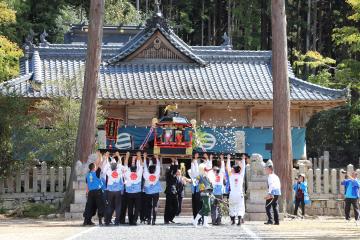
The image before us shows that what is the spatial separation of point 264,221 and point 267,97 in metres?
12.4

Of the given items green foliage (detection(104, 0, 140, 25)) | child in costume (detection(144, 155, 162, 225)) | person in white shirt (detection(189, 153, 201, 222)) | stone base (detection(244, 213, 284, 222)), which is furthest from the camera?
green foliage (detection(104, 0, 140, 25))

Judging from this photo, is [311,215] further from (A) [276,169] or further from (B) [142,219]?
(B) [142,219]

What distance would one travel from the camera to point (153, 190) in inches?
864

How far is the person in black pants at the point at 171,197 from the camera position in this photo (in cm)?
2234

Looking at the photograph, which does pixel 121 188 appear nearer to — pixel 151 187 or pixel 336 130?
pixel 151 187

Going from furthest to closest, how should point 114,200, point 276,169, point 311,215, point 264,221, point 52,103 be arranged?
point 52,103, point 311,215, point 276,169, point 264,221, point 114,200

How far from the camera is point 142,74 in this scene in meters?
37.2

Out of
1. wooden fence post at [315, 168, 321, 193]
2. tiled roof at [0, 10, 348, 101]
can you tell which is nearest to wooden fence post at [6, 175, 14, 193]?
tiled roof at [0, 10, 348, 101]

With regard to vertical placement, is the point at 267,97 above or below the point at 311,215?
above

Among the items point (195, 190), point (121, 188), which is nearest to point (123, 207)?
point (121, 188)

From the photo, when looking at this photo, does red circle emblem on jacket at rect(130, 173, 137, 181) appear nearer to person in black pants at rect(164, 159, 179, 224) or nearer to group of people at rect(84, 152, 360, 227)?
group of people at rect(84, 152, 360, 227)

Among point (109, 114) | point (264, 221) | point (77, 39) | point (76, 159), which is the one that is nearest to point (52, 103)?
point (109, 114)

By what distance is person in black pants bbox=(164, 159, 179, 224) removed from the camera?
22.3 metres

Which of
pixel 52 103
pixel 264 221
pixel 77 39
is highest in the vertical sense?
pixel 77 39
